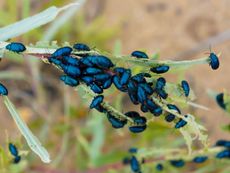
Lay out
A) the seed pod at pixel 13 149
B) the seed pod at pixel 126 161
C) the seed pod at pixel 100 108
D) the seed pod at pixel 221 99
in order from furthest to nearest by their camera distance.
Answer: the seed pod at pixel 126 161 < the seed pod at pixel 221 99 < the seed pod at pixel 13 149 < the seed pod at pixel 100 108

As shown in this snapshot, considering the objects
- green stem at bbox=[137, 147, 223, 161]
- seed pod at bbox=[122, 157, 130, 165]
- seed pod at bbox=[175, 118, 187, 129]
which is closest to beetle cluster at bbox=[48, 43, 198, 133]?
seed pod at bbox=[175, 118, 187, 129]

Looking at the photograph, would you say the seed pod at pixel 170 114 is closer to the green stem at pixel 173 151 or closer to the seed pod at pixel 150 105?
the seed pod at pixel 150 105

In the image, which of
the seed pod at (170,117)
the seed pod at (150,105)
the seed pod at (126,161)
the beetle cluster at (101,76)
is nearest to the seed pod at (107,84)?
the beetle cluster at (101,76)

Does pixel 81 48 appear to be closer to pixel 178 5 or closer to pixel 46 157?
pixel 46 157

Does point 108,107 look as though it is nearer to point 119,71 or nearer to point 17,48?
point 119,71

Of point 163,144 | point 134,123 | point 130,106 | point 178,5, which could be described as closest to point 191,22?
point 178,5

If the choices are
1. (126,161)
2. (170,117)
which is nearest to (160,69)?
(170,117)

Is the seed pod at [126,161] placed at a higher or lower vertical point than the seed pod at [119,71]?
higher
